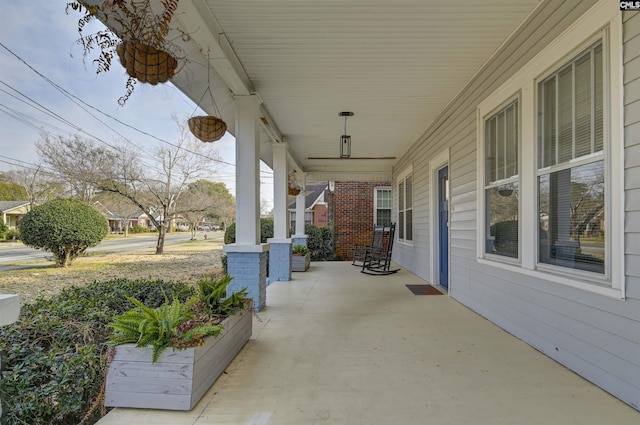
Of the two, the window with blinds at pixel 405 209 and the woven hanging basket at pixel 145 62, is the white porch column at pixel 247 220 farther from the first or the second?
the window with blinds at pixel 405 209

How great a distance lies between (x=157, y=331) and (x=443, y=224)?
14.8 feet

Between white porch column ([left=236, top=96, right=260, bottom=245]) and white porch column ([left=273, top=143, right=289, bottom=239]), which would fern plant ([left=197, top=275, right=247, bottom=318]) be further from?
white porch column ([left=273, top=143, right=289, bottom=239])

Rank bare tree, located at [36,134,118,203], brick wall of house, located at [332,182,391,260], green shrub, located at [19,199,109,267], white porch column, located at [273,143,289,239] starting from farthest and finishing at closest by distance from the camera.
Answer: brick wall of house, located at [332,182,391,260]
bare tree, located at [36,134,118,203]
green shrub, located at [19,199,109,267]
white porch column, located at [273,143,289,239]

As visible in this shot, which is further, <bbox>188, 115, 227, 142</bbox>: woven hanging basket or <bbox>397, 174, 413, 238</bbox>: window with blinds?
<bbox>397, 174, 413, 238</bbox>: window with blinds

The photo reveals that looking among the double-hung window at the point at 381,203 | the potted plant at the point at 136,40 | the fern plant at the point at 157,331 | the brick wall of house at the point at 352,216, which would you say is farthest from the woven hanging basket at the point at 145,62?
the double-hung window at the point at 381,203

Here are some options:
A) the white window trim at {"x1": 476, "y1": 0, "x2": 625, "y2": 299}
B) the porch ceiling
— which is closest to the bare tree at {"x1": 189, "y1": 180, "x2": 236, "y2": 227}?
the porch ceiling

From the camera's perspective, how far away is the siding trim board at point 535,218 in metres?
1.78

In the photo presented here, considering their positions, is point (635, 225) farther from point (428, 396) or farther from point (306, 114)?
point (306, 114)

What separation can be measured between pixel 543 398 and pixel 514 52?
2.74 metres

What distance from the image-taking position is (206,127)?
3098mm

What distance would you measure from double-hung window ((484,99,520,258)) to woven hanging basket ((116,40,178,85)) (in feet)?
9.60

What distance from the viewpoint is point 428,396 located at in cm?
190

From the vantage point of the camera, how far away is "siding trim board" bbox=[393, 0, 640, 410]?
Result: 1.78 metres

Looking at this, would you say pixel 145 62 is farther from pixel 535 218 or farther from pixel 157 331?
pixel 535 218
